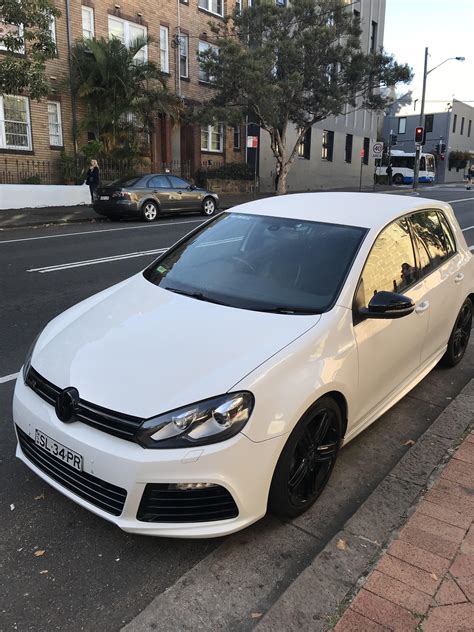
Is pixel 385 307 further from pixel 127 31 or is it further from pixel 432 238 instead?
pixel 127 31

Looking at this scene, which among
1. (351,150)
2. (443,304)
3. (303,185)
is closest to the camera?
(443,304)

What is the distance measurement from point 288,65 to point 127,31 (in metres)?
6.98

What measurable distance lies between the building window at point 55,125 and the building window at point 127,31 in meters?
4.03

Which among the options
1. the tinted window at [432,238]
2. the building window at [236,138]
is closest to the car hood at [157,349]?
the tinted window at [432,238]

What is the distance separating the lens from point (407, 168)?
52688mm

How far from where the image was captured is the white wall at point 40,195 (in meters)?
18.3

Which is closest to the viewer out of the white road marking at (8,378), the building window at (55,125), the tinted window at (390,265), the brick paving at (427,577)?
the brick paving at (427,577)

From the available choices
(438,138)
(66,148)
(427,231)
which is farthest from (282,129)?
(438,138)

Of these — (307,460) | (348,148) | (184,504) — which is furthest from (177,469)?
(348,148)

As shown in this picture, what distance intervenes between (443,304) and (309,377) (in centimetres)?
210

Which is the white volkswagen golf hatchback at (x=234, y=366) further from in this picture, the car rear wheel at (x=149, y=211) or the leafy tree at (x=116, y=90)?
the leafy tree at (x=116, y=90)

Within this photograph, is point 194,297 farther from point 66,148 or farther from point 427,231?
point 66,148

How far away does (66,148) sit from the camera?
22.0 m

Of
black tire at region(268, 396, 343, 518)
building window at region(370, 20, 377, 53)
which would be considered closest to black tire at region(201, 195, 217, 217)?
black tire at region(268, 396, 343, 518)
